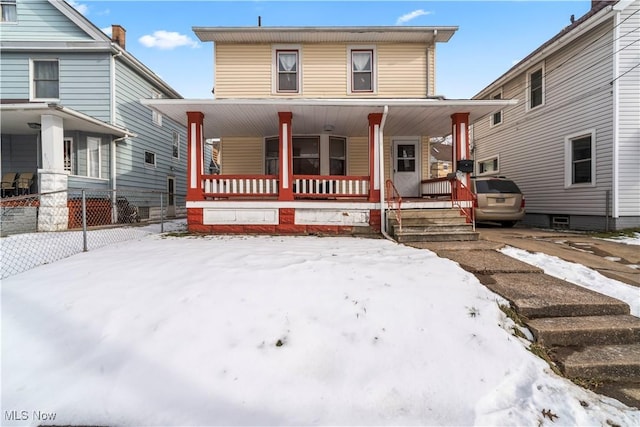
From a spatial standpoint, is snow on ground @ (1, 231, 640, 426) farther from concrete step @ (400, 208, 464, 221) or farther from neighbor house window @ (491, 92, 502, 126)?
neighbor house window @ (491, 92, 502, 126)

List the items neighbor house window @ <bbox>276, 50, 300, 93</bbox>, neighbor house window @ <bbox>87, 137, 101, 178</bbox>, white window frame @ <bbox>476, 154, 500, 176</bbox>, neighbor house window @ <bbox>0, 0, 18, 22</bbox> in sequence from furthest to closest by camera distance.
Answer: white window frame @ <bbox>476, 154, 500, 176</bbox>, neighbor house window @ <bbox>0, 0, 18, 22</bbox>, neighbor house window @ <bbox>87, 137, 101, 178</bbox>, neighbor house window @ <bbox>276, 50, 300, 93</bbox>

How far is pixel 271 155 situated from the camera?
31.7 feet

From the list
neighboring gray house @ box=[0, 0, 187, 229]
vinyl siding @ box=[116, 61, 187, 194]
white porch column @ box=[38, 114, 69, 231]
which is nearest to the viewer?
white porch column @ box=[38, 114, 69, 231]

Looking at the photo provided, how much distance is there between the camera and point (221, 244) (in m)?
5.97

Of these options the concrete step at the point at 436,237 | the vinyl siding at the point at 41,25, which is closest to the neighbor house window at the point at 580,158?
the concrete step at the point at 436,237

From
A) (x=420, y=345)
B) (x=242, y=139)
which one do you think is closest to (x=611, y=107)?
(x=420, y=345)

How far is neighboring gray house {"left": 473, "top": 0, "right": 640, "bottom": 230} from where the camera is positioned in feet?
26.8

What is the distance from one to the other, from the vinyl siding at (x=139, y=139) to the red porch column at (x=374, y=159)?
9.78 meters

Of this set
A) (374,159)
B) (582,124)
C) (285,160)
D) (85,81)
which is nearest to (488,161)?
(582,124)

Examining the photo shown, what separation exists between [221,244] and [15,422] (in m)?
4.09

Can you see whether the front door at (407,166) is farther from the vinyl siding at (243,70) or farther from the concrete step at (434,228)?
the vinyl siding at (243,70)

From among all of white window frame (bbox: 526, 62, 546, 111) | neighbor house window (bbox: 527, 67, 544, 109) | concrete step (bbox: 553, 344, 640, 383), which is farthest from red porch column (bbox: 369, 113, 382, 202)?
neighbor house window (bbox: 527, 67, 544, 109)

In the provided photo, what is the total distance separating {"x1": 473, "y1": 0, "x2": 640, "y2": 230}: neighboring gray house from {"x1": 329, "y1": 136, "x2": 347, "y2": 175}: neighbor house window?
7459mm

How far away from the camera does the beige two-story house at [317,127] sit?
24.5ft
